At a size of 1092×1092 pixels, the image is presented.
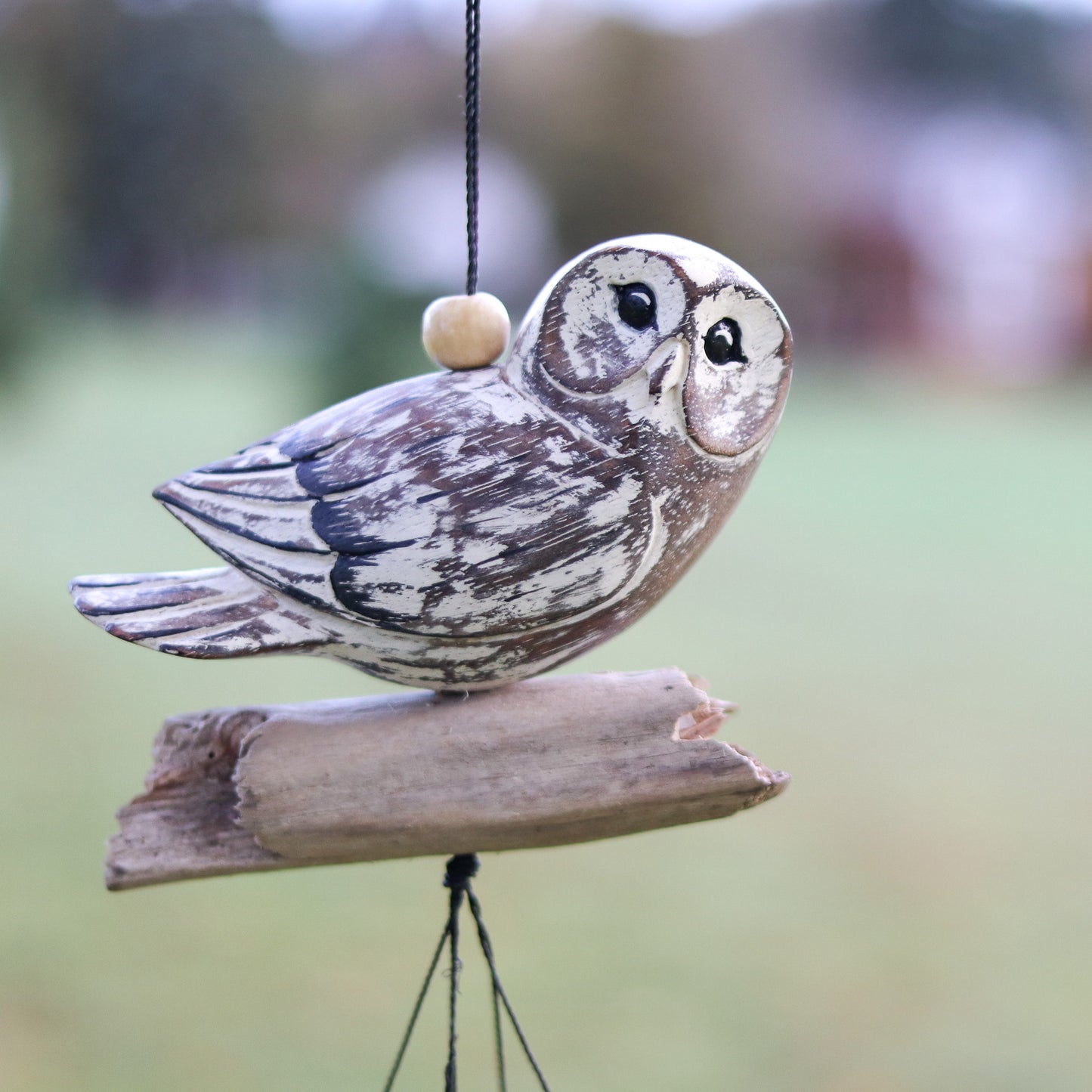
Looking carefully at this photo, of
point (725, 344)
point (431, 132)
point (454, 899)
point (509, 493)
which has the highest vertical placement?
point (431, 132)

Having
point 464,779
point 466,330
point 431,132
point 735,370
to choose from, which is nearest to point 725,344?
point 735,370

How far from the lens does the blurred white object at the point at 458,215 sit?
843 cm

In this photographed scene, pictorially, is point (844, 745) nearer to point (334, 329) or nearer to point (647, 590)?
point (647, 590)

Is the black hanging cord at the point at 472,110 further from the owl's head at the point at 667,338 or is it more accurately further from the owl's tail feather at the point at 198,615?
the owl's tail feather at the point at 198,615

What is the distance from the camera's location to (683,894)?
2.34 metres

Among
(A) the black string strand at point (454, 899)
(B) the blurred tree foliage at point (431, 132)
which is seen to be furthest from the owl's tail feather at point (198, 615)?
(B) the blurred tree foliage at point (431, 132)

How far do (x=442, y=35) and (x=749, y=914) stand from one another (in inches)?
397

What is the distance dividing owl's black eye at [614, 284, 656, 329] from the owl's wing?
0.09 metres

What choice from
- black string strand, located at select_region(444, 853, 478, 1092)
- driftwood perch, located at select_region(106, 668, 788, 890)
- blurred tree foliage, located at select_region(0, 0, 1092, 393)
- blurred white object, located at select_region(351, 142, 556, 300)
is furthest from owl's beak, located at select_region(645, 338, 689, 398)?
blurred tree foliage, located at select_region(0, 0, 1092, 393)

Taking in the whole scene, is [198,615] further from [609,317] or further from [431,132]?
[431,132]

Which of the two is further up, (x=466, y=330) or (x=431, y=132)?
(x=431, y=132)

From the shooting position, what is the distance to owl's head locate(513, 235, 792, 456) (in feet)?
2.92

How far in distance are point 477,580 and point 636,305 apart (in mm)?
237

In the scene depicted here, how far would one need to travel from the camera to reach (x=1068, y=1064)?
184 centimetres
